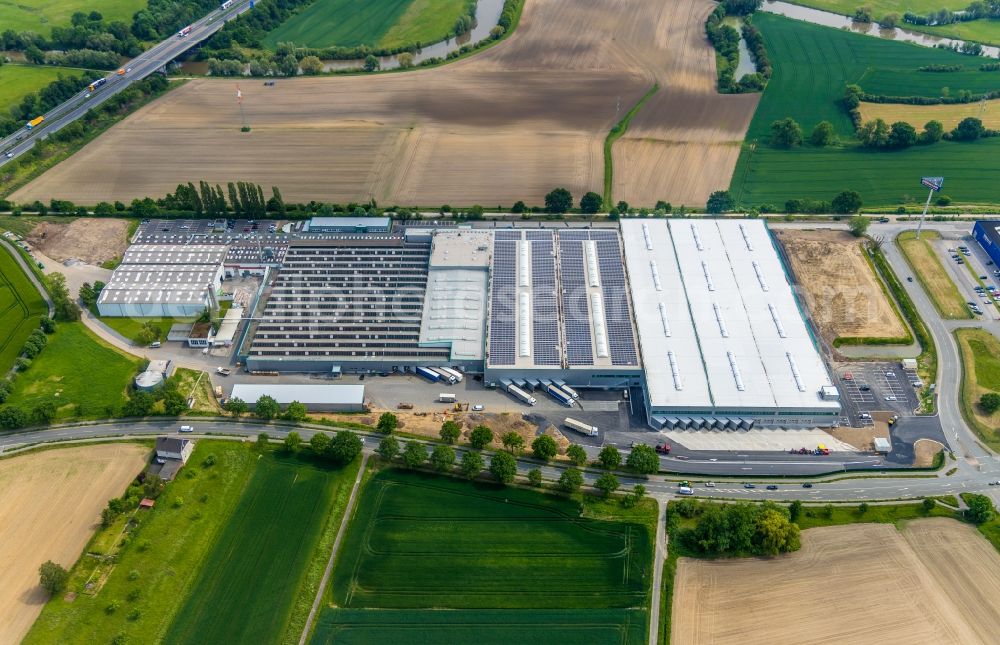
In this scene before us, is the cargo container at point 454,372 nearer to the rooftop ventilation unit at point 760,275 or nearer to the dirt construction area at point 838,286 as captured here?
the rooftop ventilation unit at point 760,275

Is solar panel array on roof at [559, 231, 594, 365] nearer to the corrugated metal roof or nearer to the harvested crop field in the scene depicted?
the corrugated metal roof

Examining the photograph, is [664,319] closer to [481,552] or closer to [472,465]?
[472,465]

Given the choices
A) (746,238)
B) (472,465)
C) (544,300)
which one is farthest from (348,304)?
(746,238)

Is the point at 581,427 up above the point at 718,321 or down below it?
below

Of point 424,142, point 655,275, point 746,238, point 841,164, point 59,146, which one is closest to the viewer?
point 655,275

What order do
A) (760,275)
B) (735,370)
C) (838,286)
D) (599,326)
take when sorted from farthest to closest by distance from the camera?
(838,286) < (760,275) < (599,326) < (735,370)

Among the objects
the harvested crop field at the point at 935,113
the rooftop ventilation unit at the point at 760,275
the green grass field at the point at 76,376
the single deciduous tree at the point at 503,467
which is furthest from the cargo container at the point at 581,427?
the harvested crop field at the point at 935,113

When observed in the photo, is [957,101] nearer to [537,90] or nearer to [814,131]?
[814,131]
